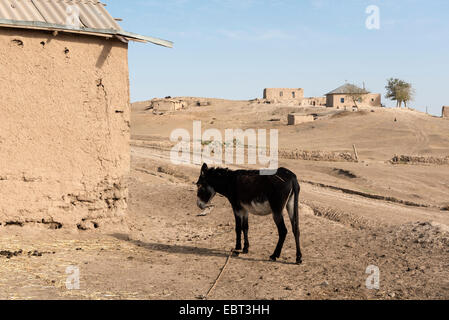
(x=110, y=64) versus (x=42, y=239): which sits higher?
(x=110, y=64)

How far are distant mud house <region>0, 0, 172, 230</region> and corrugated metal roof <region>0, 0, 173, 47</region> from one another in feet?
0.06

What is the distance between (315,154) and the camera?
2814cm

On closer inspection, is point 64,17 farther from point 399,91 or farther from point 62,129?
point 399,91

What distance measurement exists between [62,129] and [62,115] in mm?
283

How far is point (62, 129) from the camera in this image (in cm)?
943

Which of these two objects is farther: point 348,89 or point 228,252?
point 348,89

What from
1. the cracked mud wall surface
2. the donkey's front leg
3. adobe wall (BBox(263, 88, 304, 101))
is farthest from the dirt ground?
adobe wall (BBox(263, 88, 304, 101))

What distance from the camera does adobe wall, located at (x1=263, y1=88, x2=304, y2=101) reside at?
255 feet

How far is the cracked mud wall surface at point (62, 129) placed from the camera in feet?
29.7

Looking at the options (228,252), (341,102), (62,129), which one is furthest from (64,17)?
(341,102)

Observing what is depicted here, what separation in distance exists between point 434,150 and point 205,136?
812 inches

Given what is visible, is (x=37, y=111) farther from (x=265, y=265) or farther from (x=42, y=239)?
(x=265, y=265)

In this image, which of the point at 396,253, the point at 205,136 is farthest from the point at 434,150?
the point at 396,253
